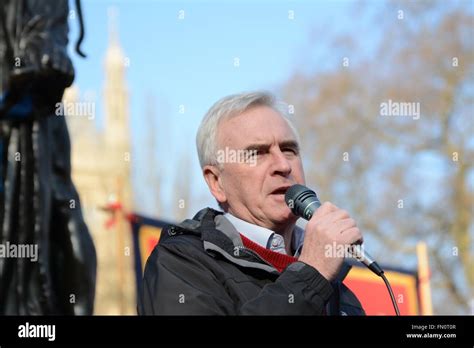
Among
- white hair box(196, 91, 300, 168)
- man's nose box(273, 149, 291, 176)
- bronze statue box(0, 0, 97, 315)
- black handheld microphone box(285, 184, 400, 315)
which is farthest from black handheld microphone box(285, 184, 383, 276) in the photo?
bronze statue box(0, 0, 97, 315)

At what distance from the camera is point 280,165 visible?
253 cm

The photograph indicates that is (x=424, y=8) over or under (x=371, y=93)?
over

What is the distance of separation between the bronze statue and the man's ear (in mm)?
1684

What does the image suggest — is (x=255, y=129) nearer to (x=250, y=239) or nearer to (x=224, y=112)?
(x=224, y=112)

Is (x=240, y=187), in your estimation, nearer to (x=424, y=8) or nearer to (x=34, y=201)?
(x=34, y=201)

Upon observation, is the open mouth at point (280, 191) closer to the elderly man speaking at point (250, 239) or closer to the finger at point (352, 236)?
the elderly man speaking at point (250, 239)

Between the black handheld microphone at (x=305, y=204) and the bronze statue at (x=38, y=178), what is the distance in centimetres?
206

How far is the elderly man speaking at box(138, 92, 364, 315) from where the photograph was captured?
2.17 metres

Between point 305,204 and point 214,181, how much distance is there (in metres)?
0.44

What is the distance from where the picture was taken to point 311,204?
232 cm

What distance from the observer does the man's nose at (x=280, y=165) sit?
8.29 ft

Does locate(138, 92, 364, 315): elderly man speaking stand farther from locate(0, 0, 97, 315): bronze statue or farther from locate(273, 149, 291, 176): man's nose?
locate(0, 0, 97, 315): bronze statue
